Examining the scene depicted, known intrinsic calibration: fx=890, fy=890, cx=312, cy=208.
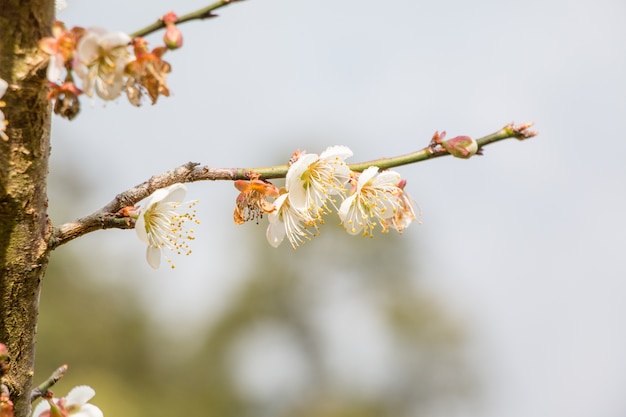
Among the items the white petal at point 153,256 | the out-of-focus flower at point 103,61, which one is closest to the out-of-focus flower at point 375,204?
the white petal at point 153,256

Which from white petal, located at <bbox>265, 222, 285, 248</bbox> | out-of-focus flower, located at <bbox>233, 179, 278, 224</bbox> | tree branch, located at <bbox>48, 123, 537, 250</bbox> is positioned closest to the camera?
tree branch, located at <bbox>48, 123, 537, 250</bbox>

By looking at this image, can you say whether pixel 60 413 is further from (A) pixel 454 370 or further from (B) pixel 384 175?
(A) pixel 454 370

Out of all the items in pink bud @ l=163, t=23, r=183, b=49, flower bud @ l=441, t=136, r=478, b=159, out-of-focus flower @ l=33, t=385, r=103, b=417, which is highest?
pink bud @ l=163, t=23, r=183, b=49

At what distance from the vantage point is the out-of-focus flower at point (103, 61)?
3.63 ft

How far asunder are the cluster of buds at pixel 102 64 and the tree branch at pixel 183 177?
19 cm

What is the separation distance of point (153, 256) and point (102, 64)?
43cm

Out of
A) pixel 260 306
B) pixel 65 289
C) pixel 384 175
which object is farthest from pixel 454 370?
pixel 384 175

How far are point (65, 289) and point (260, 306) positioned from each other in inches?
181

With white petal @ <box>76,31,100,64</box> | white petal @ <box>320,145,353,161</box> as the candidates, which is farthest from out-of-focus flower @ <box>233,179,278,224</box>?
white petal @ <box>76,31,100,64</box>

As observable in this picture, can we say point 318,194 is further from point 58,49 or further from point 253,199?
point 58,49

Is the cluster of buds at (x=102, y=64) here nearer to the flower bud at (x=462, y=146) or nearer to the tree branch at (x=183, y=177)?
the tree branch at (x=183, y=177)

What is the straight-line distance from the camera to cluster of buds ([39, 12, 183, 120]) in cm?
111

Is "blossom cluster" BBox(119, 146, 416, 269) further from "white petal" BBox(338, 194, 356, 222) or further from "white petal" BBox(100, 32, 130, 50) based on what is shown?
"white petal" BBox(100, 32, 130, 50)

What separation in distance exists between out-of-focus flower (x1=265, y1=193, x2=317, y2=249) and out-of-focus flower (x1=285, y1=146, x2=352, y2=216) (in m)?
0.02
